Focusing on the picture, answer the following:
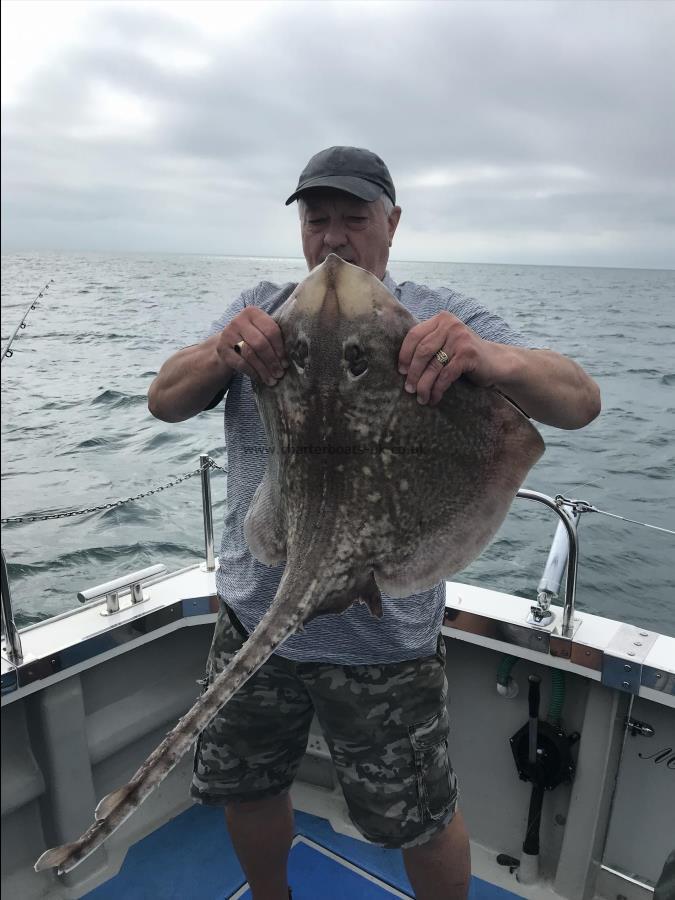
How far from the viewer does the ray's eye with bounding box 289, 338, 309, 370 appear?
141 centimetres

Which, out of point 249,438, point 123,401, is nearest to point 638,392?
point 123,401

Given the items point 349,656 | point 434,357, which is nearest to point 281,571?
point 349,656

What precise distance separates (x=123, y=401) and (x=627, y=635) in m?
10.1

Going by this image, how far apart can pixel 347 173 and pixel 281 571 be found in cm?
119

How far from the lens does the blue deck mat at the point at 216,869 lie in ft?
8.89

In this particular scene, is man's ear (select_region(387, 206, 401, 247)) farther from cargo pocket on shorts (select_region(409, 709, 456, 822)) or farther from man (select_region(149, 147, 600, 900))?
cargo pocket on shorts (select_region(409, 709, 456, 822))

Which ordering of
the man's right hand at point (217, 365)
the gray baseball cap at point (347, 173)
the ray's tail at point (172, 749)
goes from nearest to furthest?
the ray's tail at point (172, 749) → the man's right hand at point (217, 365) → the gray baseball cap at point (347, 173)

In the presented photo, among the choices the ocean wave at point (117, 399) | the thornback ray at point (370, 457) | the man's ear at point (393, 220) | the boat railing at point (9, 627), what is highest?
the man's ear at point (393, 220)

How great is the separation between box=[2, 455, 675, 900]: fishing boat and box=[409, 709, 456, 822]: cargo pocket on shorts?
2.51 feet

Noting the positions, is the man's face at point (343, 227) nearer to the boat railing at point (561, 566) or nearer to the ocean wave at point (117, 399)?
the boat railing at point (561, 566)

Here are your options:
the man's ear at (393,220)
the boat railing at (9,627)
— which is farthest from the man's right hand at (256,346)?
the boat railing at (9,627)

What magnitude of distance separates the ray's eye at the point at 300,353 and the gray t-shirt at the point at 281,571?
512 mm

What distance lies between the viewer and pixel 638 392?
1262 centimetres

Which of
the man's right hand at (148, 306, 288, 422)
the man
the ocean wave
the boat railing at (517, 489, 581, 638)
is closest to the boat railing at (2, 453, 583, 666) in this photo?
the boat railing at (517, 489, 581, 638)
